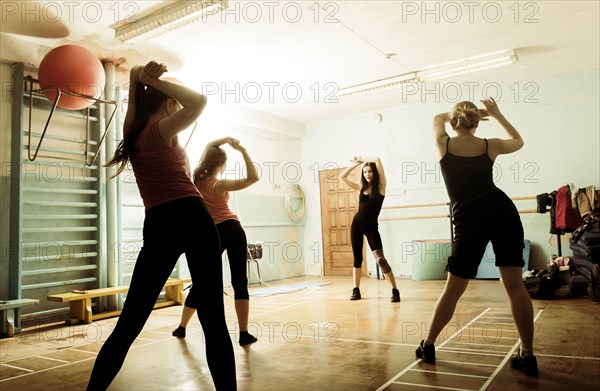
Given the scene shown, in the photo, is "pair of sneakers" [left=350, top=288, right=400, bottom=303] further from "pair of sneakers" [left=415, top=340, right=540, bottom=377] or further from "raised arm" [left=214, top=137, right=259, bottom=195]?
"raised arm" [left=214, top=137, right=259, bottom=195]

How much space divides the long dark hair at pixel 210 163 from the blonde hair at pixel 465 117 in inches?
56.2

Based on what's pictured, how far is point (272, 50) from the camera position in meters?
5.37

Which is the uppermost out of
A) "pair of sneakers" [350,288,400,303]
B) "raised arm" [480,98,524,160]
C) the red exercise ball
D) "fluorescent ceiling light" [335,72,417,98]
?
"fluorescent ceiling light" [335,72,417,98]

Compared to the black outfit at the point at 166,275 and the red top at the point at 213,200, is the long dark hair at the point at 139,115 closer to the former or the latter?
the black outfit at the point at 166,275

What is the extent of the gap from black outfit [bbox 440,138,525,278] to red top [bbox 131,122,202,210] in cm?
143

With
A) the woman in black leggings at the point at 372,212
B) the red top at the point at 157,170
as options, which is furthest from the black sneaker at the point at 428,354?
the woman in black leggings at the point at 372,212

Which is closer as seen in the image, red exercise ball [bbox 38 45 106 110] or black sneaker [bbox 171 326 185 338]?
black sneaker [bbox 171 326 185 338]

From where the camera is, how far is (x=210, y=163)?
9.77 ft

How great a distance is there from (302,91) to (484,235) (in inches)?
206

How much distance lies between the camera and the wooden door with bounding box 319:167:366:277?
8.52 m

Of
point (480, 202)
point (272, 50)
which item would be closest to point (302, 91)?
point (272, 50)

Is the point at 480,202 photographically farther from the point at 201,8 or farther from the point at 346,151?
the point at 346,151

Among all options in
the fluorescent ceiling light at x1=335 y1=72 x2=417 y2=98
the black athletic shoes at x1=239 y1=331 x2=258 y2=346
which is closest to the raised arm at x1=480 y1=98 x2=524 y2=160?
the black athletic shoes at x1=239 y1=331 x2=258 y2=346

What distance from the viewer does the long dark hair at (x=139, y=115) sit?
1614 millimetres
